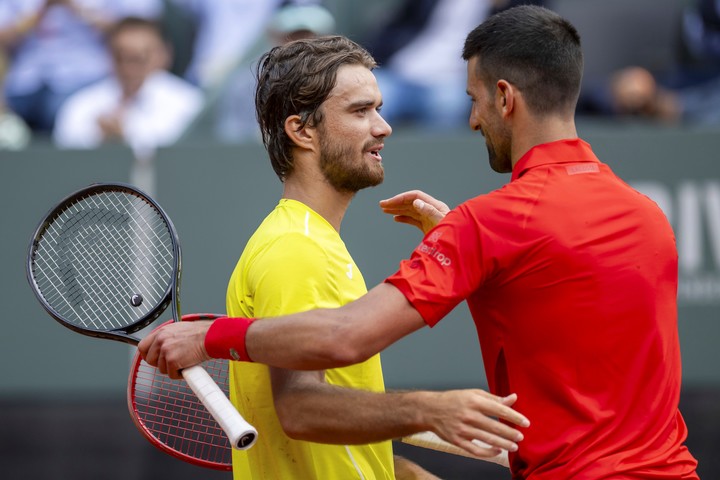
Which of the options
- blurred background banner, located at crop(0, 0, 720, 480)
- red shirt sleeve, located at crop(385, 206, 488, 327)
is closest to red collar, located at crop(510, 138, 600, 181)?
red shirt sleeve, located at crop(385, 206, 488, 327)

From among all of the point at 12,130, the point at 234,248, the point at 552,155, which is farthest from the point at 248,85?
the point at 552,155

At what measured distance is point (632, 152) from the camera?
640 centimetres

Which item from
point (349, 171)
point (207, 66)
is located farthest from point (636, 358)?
point (207, 66)

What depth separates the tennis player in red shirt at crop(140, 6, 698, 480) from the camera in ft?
8.96

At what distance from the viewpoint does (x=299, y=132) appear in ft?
11.1

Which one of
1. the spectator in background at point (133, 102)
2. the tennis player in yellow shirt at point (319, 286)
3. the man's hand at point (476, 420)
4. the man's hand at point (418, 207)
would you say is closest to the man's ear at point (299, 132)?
the tennis player in yellow shirt at point (319, 286)

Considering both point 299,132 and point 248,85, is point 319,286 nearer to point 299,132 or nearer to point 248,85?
point 299,132

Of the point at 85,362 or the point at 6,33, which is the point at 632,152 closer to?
the point at 85,362

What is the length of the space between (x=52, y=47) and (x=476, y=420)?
639 cm

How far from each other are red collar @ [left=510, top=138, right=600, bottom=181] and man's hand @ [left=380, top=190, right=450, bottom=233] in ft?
1.82

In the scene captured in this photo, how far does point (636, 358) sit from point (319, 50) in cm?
135

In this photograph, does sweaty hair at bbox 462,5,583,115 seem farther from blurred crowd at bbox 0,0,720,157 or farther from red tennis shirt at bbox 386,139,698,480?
blurred crowd at bbox 0,0,720,157

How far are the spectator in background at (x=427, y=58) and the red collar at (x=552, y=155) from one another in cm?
439

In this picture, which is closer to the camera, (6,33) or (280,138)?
(280,138)
